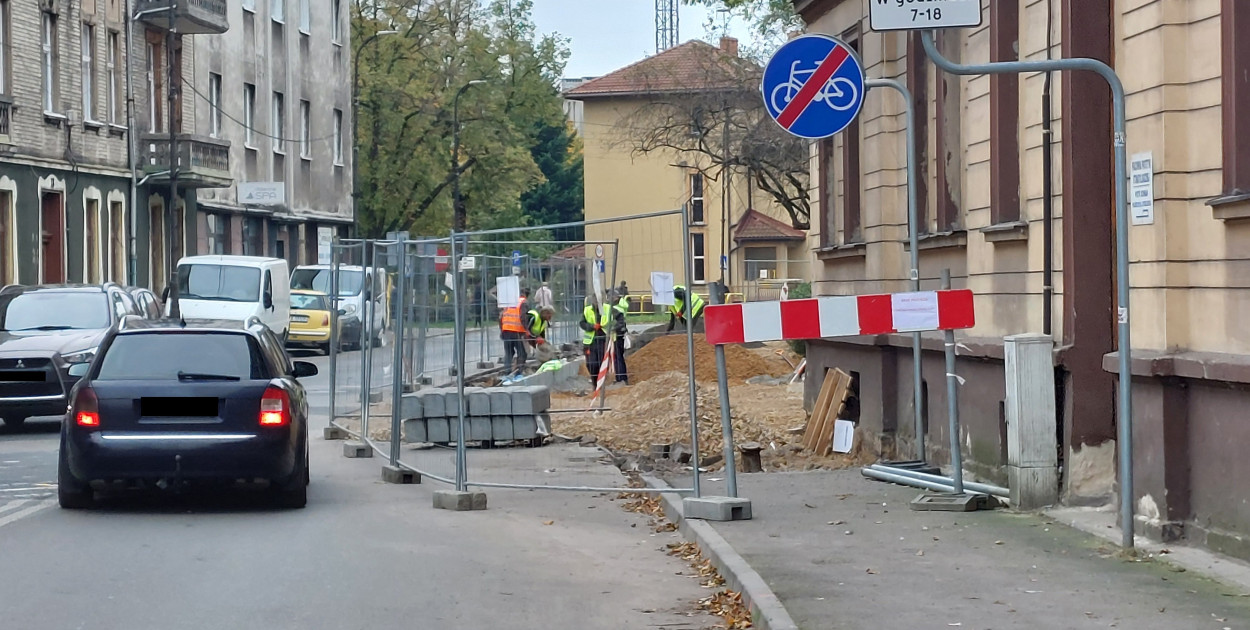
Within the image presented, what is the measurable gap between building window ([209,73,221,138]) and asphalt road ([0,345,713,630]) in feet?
106

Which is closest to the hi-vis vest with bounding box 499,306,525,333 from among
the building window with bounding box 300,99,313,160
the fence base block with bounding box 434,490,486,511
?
the fence base block with bounding box 434,490,486,511

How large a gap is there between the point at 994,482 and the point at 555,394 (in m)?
9.28

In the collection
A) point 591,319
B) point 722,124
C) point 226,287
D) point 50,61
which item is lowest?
point 591,319

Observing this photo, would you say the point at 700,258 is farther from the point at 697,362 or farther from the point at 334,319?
the point at 334,319

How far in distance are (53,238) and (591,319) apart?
62.7 feet

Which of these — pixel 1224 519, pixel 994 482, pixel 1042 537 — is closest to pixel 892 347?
pixel 994 482

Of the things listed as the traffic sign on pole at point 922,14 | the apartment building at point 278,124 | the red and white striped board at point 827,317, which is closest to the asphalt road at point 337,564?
the red and white striped board at point 827,317

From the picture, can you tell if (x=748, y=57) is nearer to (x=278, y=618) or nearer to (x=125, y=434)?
(x=125, y=434)

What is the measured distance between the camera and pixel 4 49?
107ft

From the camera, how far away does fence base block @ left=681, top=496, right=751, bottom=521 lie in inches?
434

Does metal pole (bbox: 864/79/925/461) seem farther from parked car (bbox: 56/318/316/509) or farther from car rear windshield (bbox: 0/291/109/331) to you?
car rear windshield (bbox: 0/291/109/331)

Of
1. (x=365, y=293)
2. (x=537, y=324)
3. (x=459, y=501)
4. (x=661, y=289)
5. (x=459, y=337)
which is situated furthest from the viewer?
(x=537, y=324)

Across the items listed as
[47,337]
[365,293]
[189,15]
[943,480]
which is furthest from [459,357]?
[189,15]

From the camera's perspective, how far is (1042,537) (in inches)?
384
